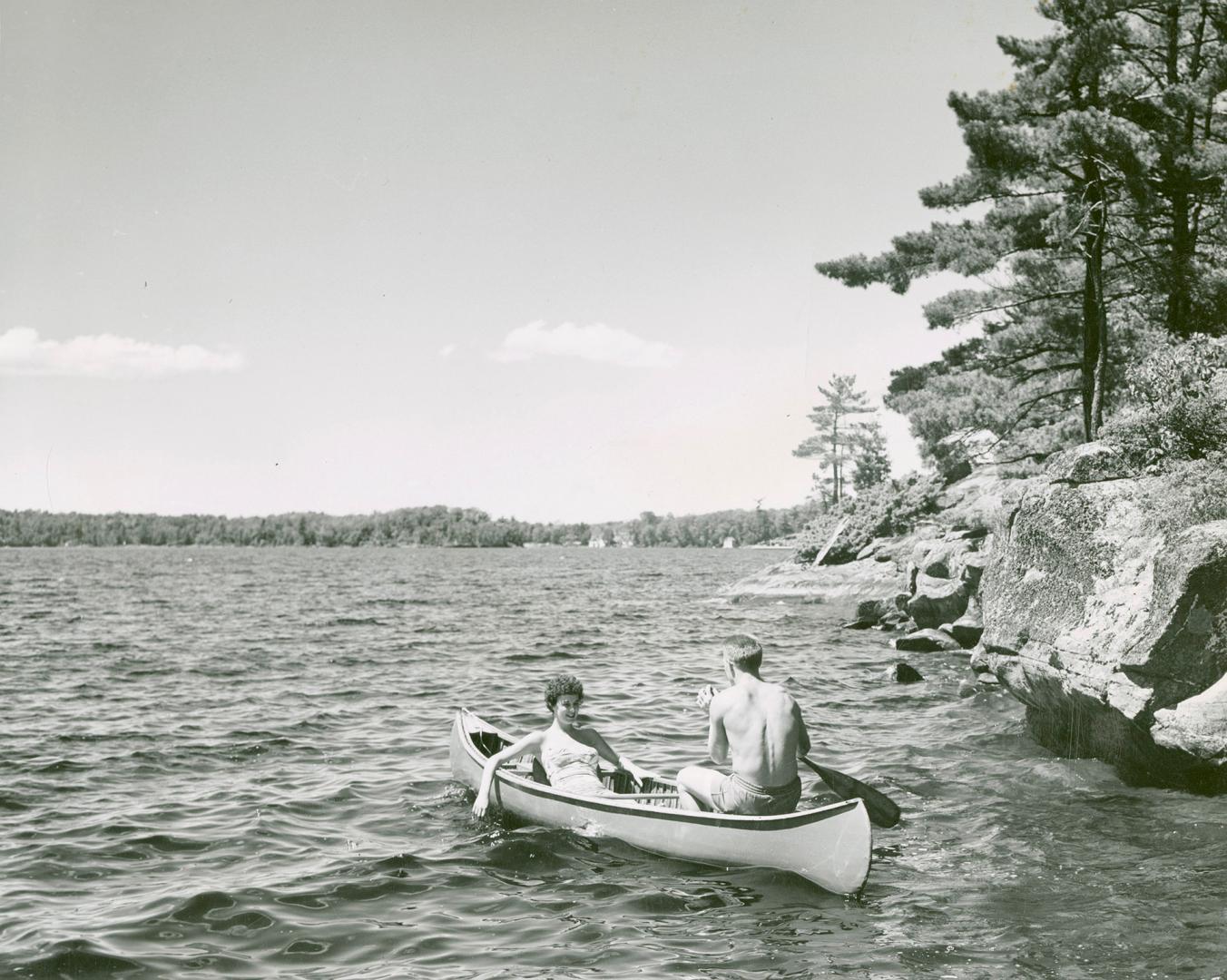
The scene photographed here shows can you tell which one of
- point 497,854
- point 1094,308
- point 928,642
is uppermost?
point 1094,308

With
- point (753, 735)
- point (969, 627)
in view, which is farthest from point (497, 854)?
point (969, 627)

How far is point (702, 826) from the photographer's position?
836 centimetres

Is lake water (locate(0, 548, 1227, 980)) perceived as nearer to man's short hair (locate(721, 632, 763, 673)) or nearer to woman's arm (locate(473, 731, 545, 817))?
woman's arm (locate(473, 731, 545, 817))

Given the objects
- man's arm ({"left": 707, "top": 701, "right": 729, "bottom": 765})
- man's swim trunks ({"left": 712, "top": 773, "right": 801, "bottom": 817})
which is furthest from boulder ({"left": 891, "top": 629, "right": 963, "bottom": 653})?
man's arm ({"left": 707, "top": 701, "right": 729, "bottom": 765})

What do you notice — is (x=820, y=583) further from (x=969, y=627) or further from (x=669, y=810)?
(x=669, y=810)

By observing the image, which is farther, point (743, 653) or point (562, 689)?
point (562, 689)

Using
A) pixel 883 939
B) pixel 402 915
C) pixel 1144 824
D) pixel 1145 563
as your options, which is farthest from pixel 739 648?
pixel 1145 563

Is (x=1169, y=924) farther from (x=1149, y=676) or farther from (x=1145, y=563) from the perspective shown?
(x=1145, y=563)

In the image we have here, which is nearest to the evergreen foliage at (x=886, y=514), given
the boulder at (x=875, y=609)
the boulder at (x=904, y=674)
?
the boulder at (x=875, y=609)

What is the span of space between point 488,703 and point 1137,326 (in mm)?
16862

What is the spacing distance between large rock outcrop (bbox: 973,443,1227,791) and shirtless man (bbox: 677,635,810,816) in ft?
13.0

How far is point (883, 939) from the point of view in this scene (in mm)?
6957

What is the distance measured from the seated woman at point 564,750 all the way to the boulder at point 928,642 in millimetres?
14038

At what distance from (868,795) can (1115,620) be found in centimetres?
359
